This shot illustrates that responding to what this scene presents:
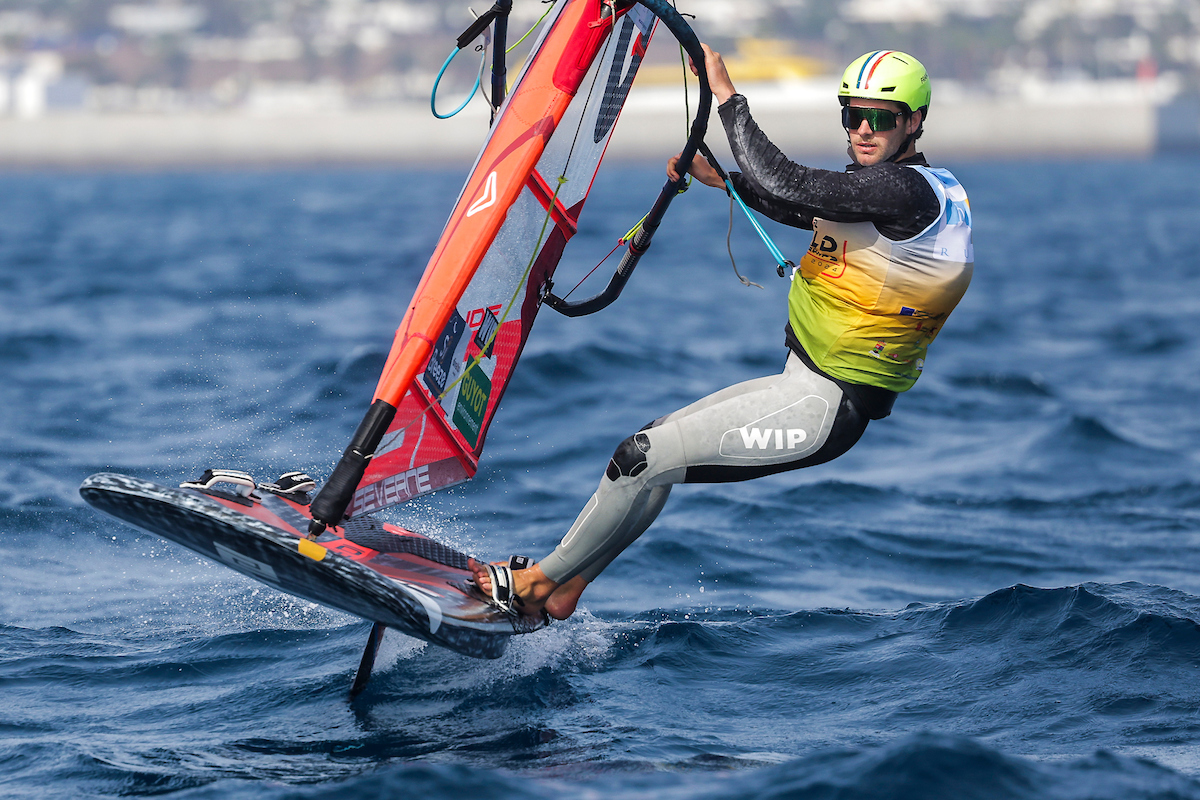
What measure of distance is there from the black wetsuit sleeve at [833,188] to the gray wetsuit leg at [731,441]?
23.1 inches

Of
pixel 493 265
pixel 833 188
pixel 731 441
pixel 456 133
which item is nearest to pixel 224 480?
pixel 493 265

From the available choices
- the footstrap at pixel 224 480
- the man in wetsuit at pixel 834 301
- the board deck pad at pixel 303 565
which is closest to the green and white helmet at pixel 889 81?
the man in wetsuit at pixel 834 301

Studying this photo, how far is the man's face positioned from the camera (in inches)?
175

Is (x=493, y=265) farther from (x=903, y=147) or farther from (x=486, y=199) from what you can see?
(x=903, y=147)

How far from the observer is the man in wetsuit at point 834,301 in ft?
14.1

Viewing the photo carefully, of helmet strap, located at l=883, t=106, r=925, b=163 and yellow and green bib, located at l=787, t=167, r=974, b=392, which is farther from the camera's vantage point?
helmet strap, located at l=883, t=106, r=925, b=163

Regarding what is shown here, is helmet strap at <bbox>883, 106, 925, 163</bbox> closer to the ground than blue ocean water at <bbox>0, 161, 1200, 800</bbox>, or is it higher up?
higher up

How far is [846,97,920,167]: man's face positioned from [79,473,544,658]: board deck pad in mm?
2053

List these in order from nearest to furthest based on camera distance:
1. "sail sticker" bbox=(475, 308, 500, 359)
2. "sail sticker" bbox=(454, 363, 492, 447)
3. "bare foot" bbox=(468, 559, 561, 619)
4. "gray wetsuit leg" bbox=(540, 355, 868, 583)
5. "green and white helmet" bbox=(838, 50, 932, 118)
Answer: "green and white helmet" bbox=(838, 50, 932, 118), "gray wetsuit leg" bbox=(540, 355, 868, 583), "bare foot" bbox=(468, 559, 561, 619), "sail sticker" bbox=(475, 308, 500, 359), "sail sticker" bbox=(454, 363, 492, 447)

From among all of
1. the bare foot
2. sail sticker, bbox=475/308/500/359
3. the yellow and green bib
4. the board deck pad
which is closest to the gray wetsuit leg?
the yellow and green bib

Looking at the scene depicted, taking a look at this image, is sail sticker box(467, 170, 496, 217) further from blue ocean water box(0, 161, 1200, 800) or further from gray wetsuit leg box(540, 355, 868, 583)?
blue ocean water box(0, 161, 1200, 800)

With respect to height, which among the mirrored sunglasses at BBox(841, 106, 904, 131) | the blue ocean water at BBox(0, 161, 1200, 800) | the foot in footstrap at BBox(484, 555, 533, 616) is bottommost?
the blue ocean water at BBox(0, 161, 1200, 800)

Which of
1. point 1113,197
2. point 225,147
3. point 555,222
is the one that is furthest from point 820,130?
point 555,222

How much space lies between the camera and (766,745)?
165 inches
